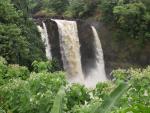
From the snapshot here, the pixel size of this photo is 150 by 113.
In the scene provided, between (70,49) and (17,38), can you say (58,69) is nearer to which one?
(70,49)

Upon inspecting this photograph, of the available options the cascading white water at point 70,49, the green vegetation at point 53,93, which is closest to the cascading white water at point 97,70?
the cascading white water at point 70,49

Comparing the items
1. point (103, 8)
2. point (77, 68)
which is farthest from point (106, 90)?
point (103, 8)

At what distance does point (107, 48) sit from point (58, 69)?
16.7ft

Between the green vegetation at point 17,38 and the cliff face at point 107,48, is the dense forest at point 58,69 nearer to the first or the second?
the green vegetation at point 17,38

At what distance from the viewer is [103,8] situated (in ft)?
88.1

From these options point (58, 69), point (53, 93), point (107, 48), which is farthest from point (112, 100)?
point (107, 48)

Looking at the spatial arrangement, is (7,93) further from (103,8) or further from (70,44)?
(103,8)

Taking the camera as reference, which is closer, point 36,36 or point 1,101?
point 1,101

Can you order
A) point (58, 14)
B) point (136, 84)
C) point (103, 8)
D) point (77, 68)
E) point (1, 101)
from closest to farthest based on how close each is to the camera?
1. point (136, 84)
2. point (1, 101)
3. point (77, 68)
4. point (103, 8)
5. point (58, 14)

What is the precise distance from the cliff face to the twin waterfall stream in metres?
0.24

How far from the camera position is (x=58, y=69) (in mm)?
21688

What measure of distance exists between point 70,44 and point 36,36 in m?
3.02

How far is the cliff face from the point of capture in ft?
80.1

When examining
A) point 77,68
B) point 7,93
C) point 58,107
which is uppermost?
point 58,107
